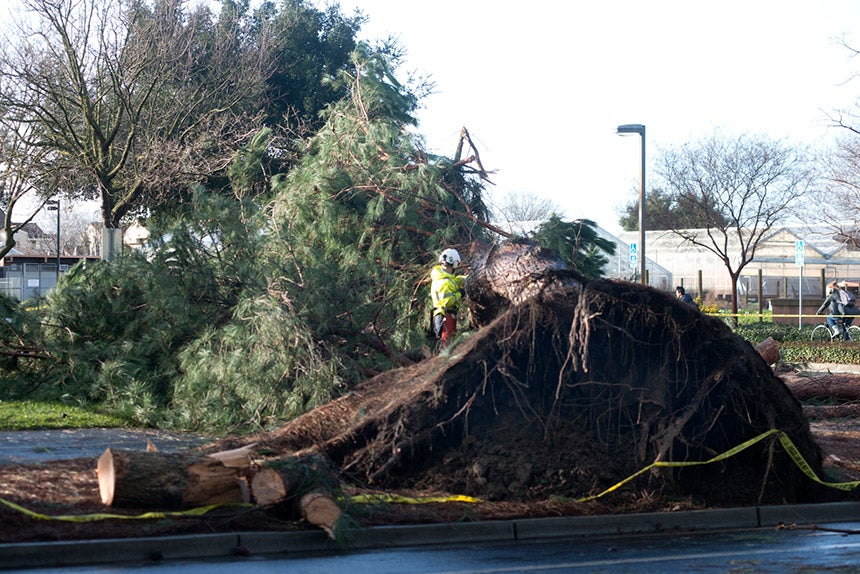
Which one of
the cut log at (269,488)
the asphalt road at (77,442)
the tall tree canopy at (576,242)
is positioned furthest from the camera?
the tall tree canopy at (576,242)

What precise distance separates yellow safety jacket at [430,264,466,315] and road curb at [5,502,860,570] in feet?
15.7

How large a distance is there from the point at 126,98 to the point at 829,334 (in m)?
19.0

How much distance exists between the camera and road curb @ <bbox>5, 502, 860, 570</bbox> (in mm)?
6477

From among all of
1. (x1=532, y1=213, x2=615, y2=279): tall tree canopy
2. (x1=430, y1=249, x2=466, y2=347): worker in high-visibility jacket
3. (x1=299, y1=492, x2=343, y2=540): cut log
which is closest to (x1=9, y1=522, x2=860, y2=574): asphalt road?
(x1=299, y1=492, x2=343, y2=540): cut log

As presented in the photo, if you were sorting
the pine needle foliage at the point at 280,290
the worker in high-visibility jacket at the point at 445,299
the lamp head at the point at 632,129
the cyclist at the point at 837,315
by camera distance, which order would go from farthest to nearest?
the cyclist at the point at 837,315, the lamp head at the point at 632,129, the worker in high-visibility jacket at the point at 445,299, the pine needle foliage at the point at 280,290

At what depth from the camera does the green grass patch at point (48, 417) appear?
1209 centimetres

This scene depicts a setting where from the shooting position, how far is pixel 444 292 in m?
12.4

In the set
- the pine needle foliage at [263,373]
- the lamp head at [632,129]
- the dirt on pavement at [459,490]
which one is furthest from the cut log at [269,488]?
the lamp head at [632,129]

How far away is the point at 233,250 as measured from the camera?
44.1ft

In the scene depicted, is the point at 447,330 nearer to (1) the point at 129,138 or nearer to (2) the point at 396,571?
(2) the point at 396,571

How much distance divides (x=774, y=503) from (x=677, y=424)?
1.16 m

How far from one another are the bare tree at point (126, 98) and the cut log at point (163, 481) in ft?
56.1

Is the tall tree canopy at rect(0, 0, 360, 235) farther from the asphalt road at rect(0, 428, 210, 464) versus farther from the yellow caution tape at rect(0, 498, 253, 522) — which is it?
the yellow caution tape at rect(0, 498, 253, 522)

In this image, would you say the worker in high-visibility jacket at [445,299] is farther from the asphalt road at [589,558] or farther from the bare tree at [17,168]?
the bare tree at [17,168]
